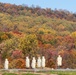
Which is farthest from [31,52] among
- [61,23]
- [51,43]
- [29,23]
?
[61,23]

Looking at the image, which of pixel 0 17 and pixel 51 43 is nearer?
pixel 51 43

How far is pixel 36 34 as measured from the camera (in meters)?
111

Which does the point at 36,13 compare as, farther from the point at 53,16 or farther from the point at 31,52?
the point at 31,52

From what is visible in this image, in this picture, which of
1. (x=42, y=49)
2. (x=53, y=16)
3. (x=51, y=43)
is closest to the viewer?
(x=42, y=49)

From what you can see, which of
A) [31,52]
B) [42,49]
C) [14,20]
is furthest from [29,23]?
[31,52]

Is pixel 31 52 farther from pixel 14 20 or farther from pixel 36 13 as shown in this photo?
pixel 36 13

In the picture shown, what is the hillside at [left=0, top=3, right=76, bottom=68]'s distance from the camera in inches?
2756

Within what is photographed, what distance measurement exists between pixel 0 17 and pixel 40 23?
1797 centimetres

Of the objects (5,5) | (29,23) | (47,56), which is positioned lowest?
(47,56)

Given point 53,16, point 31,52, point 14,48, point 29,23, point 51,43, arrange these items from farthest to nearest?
point 53,16 → point 29,23 → point 51,43 → point 14,48 → point 31,52

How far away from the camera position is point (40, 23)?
168 m

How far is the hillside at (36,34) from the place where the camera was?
70.0m

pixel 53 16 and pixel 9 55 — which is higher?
pixel 53 16

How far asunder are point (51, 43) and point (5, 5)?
324ft
